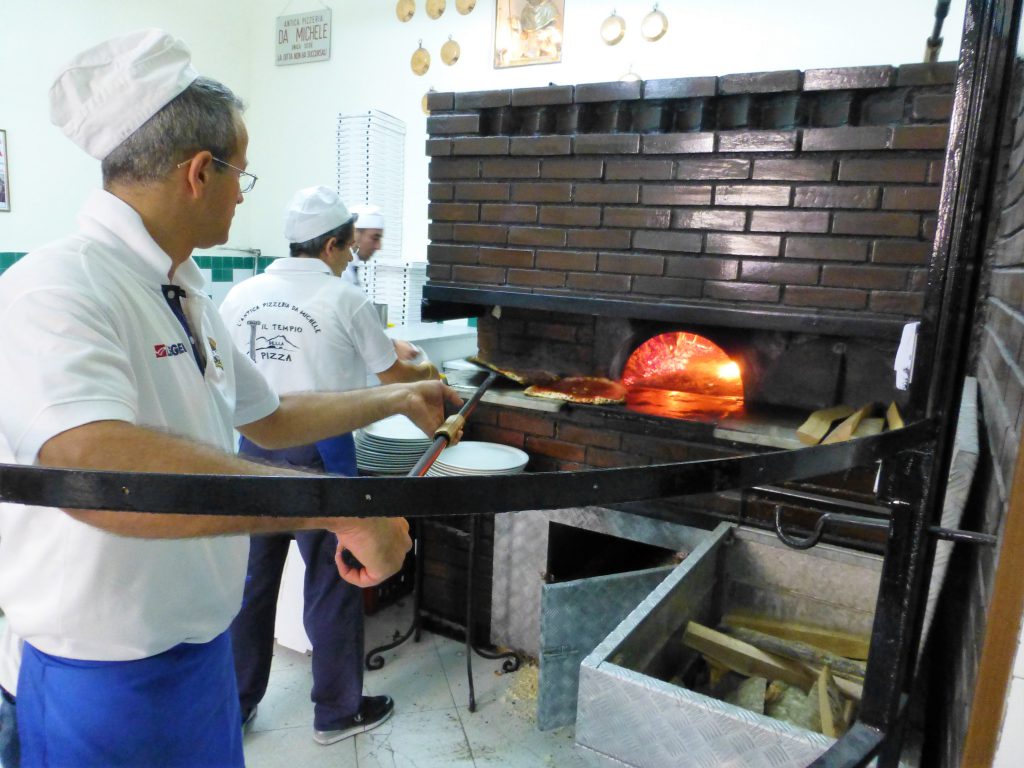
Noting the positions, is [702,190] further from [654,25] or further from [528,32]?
[528,32]

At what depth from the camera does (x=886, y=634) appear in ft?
3.59

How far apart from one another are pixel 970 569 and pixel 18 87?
567 centimetres

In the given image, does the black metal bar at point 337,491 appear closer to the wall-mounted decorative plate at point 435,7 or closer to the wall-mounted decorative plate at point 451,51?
the wall-mounted decorative plate at point 451,51

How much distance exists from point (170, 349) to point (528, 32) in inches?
178

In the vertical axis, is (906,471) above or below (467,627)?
above

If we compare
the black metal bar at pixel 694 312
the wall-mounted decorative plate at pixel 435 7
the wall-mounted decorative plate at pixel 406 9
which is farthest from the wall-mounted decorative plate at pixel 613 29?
the black metal bar at pixel 694 312

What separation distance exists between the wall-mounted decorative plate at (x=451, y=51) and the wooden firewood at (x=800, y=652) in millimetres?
4568

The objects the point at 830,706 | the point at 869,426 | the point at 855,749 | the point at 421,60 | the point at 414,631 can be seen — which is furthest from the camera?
the point at 421,60

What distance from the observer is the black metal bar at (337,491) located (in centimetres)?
62

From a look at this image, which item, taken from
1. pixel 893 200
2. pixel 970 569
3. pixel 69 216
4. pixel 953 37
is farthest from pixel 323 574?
pixel 953 37

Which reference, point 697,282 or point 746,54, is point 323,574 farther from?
point 746,54

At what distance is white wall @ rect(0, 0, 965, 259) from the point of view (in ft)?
13.7

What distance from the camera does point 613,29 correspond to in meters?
4.75

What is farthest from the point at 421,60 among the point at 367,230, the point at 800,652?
the point at 800,652
